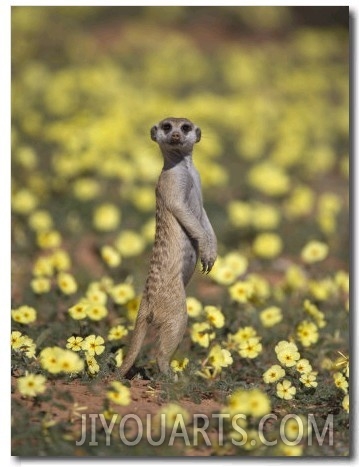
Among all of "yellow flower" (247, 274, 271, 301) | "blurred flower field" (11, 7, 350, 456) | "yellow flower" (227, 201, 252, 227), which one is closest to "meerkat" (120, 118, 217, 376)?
"blurred flower field" (11, 7, 350, 456)

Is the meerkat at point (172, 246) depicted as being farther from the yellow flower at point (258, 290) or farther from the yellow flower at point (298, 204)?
the yellow flower at point (298, 204)

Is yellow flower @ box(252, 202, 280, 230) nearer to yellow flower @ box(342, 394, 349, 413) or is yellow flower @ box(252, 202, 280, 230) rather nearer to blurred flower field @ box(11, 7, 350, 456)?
blurred flower field @ box(11, 7, 350, 456)

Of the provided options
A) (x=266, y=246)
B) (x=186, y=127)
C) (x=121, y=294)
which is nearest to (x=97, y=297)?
(x=121, y=294)

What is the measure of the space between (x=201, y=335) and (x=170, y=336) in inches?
25.0

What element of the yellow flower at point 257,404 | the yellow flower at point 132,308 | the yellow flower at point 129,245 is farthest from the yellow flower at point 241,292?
the yellow flower at point 257,404

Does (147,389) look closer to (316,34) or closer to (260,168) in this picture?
(260,168)

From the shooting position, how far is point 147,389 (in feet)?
16.6

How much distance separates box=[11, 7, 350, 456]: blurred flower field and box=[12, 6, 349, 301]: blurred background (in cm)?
3

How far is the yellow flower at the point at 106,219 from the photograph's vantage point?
→ 832 centimetres

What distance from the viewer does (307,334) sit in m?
A: 5.73

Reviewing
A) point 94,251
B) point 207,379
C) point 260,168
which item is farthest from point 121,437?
point 260,168

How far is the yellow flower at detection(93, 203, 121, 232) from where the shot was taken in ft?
27.3

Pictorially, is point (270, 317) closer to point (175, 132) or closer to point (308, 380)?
point (308, 380)

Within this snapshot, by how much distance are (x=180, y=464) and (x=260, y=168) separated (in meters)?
5.37
